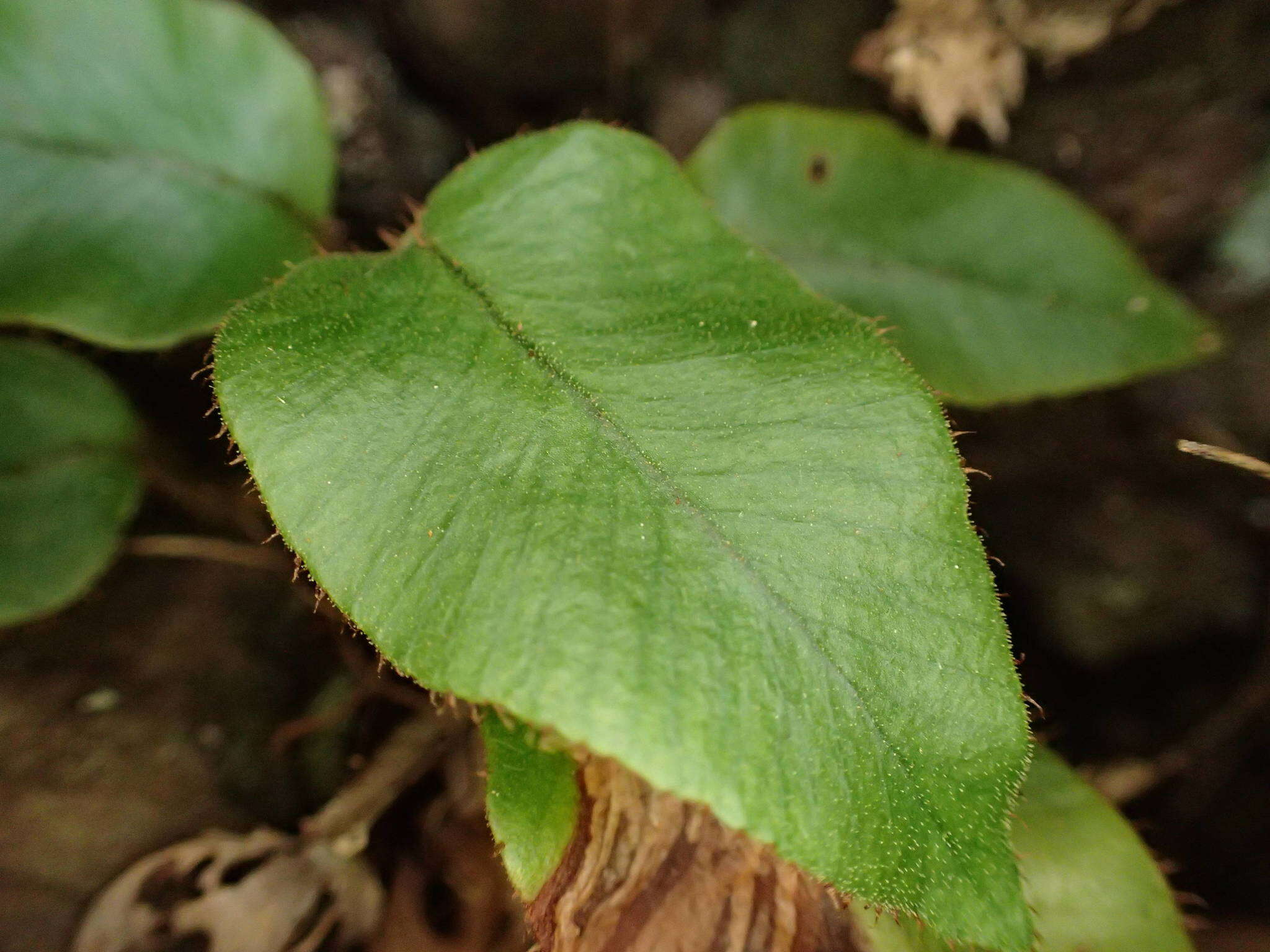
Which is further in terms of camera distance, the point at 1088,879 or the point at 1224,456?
the point at 1088,879

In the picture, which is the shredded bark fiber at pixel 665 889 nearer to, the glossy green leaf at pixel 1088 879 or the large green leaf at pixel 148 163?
the glossy green leaf at pixel 1088 879

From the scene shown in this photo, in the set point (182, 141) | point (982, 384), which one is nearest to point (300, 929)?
point (182, 141)

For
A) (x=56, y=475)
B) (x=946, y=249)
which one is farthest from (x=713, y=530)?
(x=56, y=475)

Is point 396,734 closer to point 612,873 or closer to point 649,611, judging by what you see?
point 612,873

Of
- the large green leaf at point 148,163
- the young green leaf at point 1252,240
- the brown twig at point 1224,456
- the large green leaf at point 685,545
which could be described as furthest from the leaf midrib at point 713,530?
the young green leaf at point 1252,240

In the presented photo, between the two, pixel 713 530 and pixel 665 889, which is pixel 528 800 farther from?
pixel 713 530

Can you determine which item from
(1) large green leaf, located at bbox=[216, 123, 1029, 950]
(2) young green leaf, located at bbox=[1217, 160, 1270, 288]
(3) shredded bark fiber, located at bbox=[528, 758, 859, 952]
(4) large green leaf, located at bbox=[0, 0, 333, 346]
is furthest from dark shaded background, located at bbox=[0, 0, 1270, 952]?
(1) large green leaf, located at bbox=[216, 123, 1029, 950]

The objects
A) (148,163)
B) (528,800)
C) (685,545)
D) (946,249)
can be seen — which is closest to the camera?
(685,545)
